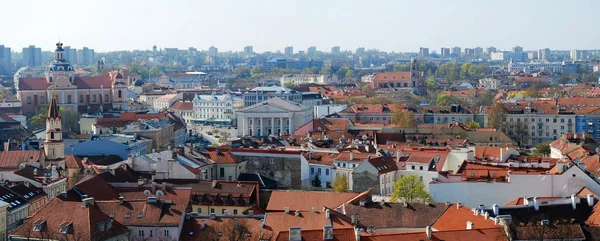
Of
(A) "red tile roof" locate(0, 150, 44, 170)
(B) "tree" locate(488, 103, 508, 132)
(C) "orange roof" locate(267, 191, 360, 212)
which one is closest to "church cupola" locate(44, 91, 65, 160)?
(A) "red tile roof" locate(0, 150, 44, 170)

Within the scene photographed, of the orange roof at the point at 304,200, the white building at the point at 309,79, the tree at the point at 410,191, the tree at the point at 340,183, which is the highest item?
the white building at the point at 309,79

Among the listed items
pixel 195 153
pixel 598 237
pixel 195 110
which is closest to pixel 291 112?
pixel 195 110

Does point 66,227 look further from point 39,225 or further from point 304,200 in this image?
point 304,200

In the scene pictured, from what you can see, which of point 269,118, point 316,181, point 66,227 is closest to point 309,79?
point 269,118

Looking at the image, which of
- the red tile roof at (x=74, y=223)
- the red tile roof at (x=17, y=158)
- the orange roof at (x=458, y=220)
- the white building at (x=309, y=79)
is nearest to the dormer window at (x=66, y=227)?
the red tile roof at (x=74, y=223)

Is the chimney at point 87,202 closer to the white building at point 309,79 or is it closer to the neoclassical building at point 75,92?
the neoclassical building at point 75,92

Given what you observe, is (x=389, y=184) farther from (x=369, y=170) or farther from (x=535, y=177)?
(x=535, y=177)
